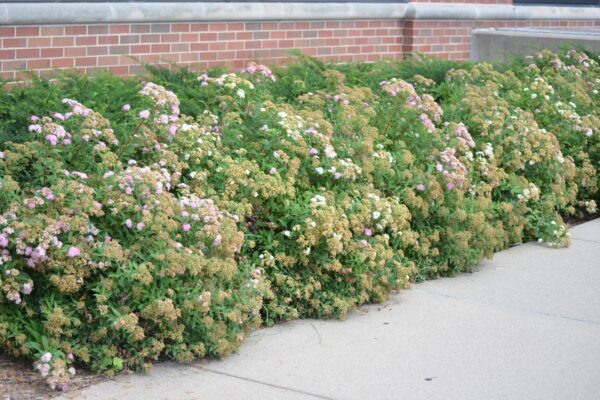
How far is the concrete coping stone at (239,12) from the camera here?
741 cm

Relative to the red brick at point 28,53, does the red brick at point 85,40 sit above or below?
above

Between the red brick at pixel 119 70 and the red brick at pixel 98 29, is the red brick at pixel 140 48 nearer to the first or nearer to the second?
the red brick at pixel 119 70

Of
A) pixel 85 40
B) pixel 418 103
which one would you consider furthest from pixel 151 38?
pixel 418 103

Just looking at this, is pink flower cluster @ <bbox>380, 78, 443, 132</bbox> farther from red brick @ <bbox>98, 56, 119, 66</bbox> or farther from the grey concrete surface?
the grey concrete surface

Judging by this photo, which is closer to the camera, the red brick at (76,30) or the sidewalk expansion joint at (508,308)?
the sidewalk expansion joint at (508,308)

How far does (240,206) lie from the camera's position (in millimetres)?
5566

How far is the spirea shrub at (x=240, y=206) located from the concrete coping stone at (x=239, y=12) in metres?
0.75

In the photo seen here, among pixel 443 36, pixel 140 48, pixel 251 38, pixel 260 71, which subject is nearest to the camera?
pixel 260 71

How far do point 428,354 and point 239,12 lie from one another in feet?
15.3

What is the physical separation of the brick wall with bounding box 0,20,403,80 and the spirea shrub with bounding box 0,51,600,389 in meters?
0.65

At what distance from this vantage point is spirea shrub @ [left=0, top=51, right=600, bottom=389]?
15.6 feet

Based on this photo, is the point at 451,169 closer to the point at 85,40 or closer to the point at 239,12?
the point at 239,12

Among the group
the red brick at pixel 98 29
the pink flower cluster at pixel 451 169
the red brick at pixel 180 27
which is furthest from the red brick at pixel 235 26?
the pink flower cluster at pixel 451 169

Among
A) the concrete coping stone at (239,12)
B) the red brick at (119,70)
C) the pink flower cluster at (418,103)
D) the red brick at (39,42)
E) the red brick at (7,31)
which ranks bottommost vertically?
the pink flower cluster at (418,103)
